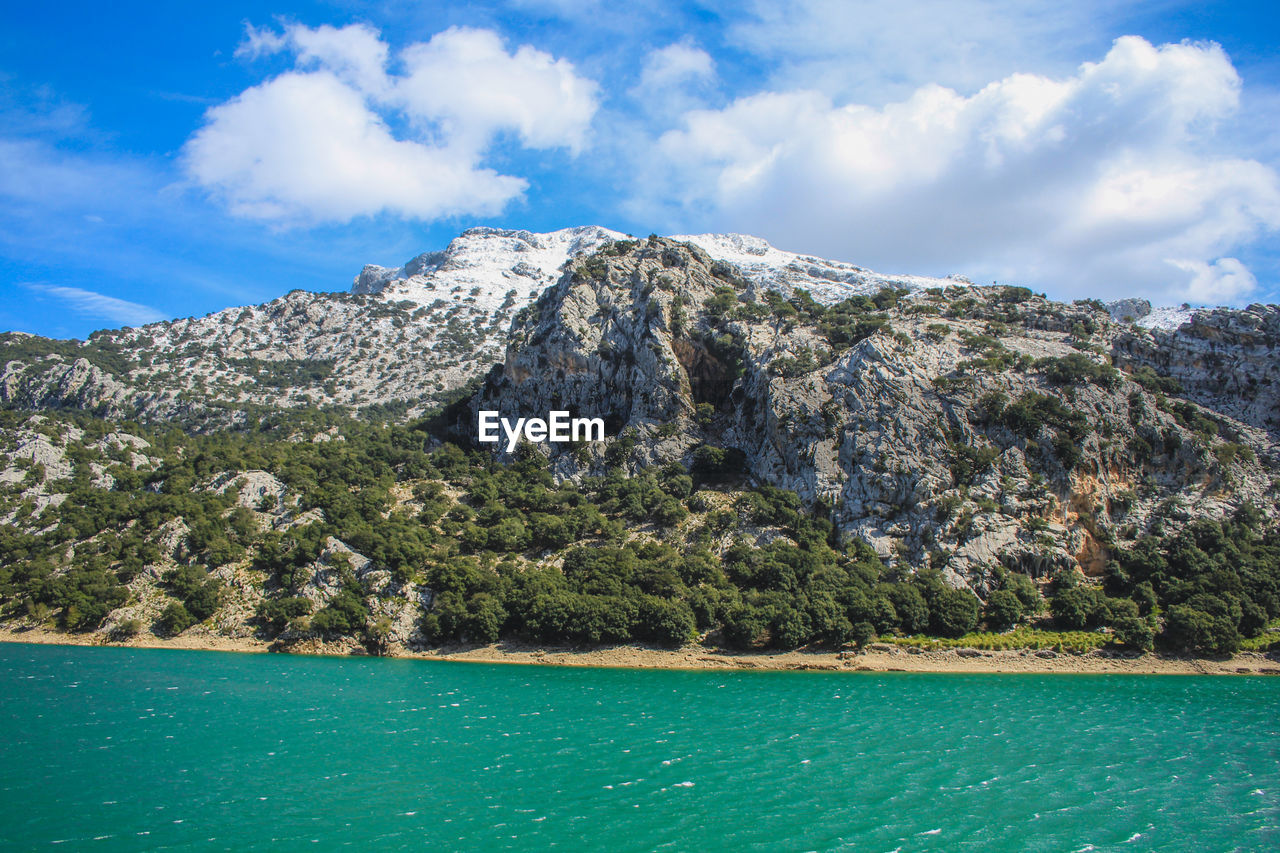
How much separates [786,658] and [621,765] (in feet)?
118

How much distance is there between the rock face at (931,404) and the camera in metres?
79.6

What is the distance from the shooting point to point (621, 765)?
104 ft

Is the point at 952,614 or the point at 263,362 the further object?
the point at 263,362

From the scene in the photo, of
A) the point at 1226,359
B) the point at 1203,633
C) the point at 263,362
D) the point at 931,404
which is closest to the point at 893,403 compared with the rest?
the point at 931,404

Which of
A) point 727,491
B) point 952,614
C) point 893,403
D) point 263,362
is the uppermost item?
point 263,362

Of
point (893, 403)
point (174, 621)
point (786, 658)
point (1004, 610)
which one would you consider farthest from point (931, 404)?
point (174, 621)

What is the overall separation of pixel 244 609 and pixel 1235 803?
7977 cm

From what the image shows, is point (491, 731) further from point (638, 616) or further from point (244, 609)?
point (244, 609)

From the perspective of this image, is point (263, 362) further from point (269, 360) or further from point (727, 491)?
point (727, 491)

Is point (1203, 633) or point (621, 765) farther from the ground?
point (1203, 633)

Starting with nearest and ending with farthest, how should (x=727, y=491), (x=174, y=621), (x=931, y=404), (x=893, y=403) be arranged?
(x=174, y=621) < (x=931, y=404) < (x=893, y=403) < (x=727, y=491)

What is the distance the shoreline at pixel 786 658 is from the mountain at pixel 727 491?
69.7 inches

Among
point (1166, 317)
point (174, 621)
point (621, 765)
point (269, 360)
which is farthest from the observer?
point (269, 360)

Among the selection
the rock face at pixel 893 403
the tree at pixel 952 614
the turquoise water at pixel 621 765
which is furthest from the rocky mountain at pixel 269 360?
the turquoise water at pixel 621 765
